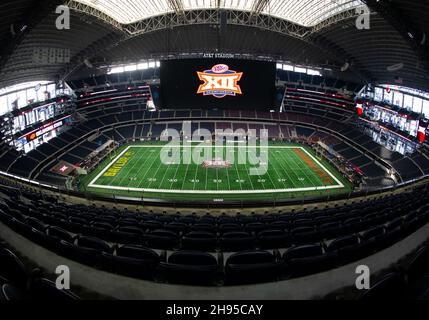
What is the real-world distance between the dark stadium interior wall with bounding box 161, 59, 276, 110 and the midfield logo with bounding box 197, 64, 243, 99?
0.34 m

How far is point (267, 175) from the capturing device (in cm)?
3198

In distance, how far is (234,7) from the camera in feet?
118

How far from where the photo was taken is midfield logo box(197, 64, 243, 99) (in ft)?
91.0

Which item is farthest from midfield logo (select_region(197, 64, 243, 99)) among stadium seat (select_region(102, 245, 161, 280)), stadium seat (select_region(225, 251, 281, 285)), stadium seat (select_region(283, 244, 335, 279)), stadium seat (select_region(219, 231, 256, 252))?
stadium seat (select_region(225, 251, 281, 285))

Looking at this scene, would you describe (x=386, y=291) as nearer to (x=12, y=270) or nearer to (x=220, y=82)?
(x=12, y=270)

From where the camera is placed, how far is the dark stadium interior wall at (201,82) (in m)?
27.5

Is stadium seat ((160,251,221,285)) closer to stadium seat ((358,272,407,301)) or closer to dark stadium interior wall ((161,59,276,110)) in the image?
stadium seat ((358,272,407,301))

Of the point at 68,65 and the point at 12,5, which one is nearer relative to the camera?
the point at 12,5

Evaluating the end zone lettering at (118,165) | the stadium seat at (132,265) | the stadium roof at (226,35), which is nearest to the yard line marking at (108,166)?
the end zone lettering at (118,165)

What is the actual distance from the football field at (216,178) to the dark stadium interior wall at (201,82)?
8.11m

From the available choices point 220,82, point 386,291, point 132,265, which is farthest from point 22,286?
point 220,82
